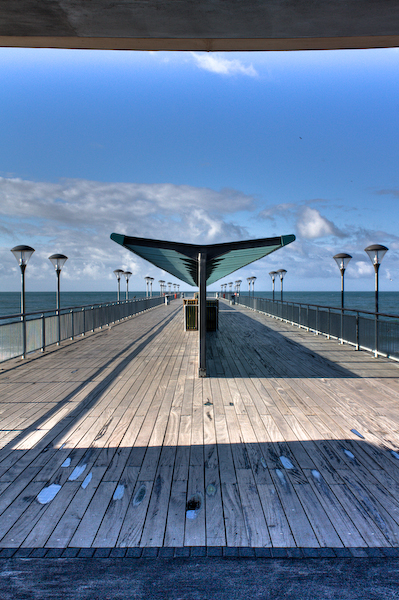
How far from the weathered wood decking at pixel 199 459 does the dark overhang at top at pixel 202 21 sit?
477 cm

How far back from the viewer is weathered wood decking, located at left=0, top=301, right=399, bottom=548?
231cm

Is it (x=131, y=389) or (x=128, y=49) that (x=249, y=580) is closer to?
(x=131, y=389)

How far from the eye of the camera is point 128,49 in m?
5.05

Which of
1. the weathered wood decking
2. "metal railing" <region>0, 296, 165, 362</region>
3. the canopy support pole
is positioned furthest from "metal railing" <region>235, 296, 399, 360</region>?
"metal railing" <region>0, 296, 165, 362</region>

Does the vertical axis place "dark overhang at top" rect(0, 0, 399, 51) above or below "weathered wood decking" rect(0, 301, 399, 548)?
above

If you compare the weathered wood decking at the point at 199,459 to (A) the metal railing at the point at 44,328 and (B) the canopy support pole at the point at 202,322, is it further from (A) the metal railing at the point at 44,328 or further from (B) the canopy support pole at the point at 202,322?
(A) the metal railing at the point at 44,328

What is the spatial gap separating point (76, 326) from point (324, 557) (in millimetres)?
10481

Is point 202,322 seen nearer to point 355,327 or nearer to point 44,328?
point 44,328

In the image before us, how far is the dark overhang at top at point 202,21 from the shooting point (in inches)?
145

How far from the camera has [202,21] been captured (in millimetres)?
3992

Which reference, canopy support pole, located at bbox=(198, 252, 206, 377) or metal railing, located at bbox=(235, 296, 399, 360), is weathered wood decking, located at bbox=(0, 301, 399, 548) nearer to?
canopy support pole, located at bbox=(198, 252, 206, 377)

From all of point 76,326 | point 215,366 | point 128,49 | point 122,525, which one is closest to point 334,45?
point 128,49

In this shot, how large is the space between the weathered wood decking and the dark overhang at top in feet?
15.7

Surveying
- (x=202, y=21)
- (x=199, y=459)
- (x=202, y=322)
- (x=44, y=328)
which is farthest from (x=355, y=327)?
(x=44, y=328)
